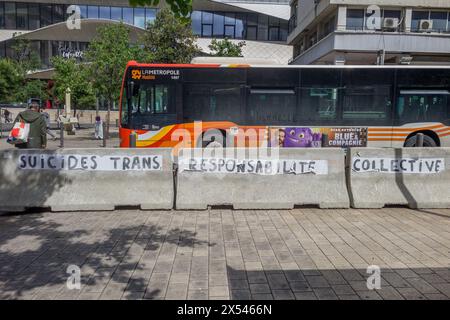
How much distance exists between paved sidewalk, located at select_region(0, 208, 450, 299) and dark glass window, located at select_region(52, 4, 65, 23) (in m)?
60.1

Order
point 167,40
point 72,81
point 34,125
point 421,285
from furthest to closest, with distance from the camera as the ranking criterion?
point 72,81 → point 167,40 → point 34,125 → point 421,285

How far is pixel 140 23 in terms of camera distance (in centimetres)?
5628

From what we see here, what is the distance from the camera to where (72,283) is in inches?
173

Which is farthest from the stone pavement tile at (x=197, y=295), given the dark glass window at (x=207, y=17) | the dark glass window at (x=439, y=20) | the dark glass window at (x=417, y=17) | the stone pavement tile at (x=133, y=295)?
the dark glass window at (x=207, y=17)

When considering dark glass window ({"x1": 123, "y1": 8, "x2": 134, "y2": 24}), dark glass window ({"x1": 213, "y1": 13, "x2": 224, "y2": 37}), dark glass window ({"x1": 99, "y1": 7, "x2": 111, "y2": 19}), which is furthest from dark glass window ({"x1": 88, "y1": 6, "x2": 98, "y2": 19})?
dark glass window ({"x1": 213, "y1": 13, "x2": 224, "y2": 37})

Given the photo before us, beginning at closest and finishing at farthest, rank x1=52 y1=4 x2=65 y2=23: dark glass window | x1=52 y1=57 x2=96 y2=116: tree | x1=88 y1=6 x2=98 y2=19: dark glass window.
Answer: x1=52 y1=57 x2=96 y2=116: tree
x1=88 y1=6 x2=98 y2=19: dark glass window
x1=52 y1=4 x2=65 y2=23: dark glass window

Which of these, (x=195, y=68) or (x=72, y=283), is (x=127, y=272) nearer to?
(x=72, y=283)

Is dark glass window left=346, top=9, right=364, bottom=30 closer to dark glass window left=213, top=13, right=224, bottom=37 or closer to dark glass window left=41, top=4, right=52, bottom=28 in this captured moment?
dark glass window left=213, top=13, right=224, bottom=37

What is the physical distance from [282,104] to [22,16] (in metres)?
55.6

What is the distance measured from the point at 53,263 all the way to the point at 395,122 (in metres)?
12.3

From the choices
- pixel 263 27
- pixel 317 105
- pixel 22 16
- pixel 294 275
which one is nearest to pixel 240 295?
pixel 294 275

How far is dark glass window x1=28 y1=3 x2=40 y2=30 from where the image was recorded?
55.8 m

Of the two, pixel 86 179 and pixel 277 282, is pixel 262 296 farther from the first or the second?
pixel 86 179

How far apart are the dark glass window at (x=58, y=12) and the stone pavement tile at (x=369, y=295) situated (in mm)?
64858
